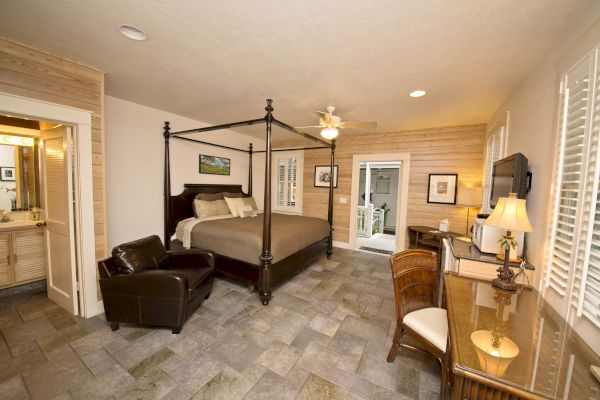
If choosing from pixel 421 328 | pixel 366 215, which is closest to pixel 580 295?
pixel 421 328

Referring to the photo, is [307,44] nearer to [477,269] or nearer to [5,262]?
[477,269]

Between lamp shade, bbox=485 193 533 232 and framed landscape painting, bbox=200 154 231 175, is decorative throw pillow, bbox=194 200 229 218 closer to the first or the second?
framed landscape painting, bbox=200 154 231 175

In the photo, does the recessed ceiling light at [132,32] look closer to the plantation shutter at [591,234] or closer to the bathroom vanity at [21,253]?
the bathroom vanity at [21,253]

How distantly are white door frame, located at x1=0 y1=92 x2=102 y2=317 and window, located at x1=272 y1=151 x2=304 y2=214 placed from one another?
407 centimetres

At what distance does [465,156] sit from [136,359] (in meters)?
5.33

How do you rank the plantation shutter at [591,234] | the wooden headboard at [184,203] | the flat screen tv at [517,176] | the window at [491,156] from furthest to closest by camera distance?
the wooden headboard at [184,203] → the window at [491,156] → the flat screen tv at [517,176] → the plantation shutter at [591,234]

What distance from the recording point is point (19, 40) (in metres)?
1.93

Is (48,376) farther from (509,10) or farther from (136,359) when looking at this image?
(509,10)

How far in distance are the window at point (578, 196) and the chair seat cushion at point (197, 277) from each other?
9.40ft

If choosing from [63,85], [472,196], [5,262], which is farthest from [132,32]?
[472,196]

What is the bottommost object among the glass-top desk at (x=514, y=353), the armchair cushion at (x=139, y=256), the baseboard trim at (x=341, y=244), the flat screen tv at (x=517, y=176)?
the baseboard trim at (x=341, y=244)

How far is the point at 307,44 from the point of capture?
187 centimetres

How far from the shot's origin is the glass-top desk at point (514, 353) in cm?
81

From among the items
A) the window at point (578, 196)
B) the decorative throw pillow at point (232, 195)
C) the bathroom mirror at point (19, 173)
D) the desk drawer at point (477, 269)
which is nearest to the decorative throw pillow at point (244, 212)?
the decorative throw pillow at point (232, 195)
